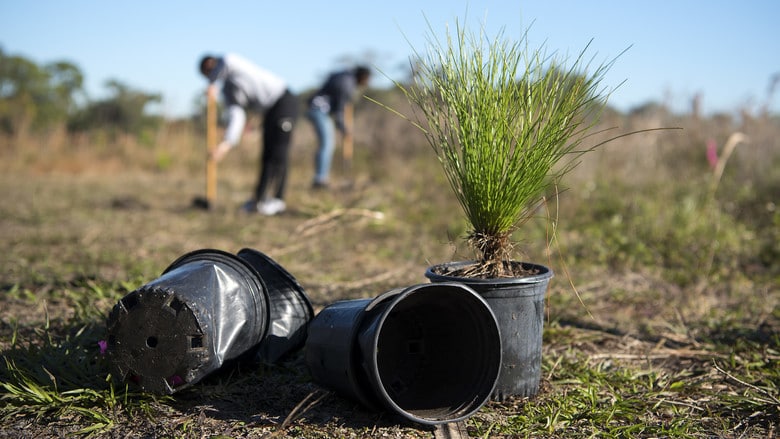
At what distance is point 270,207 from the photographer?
22.7 feet

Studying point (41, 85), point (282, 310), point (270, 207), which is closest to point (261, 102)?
point (270, 207)

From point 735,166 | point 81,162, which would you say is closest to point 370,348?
point 735,166

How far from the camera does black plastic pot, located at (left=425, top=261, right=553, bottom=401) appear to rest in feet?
7.08

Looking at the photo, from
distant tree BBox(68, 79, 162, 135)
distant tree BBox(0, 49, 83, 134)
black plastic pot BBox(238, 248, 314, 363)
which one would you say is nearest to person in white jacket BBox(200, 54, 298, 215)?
black plastic pot BBox(238, 248, 314, 363)

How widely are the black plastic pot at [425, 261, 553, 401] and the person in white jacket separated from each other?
15.2 ft

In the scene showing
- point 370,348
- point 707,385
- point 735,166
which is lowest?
point 707,385

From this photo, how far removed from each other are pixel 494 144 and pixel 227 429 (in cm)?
126

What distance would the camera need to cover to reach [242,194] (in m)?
9.17

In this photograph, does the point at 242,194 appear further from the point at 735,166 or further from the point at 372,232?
the point at 735,166

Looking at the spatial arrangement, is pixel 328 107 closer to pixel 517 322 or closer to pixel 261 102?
pixel 261 102

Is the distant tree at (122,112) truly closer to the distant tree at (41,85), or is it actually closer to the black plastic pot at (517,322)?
the distant tree at (41,85)

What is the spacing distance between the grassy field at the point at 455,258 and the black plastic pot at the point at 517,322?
77 millimetres

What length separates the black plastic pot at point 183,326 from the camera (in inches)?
78.5

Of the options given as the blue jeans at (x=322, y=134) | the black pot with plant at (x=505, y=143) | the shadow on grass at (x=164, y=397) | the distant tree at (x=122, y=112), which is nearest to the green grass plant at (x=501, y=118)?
the black pot with plant at (x=505, y=143)
